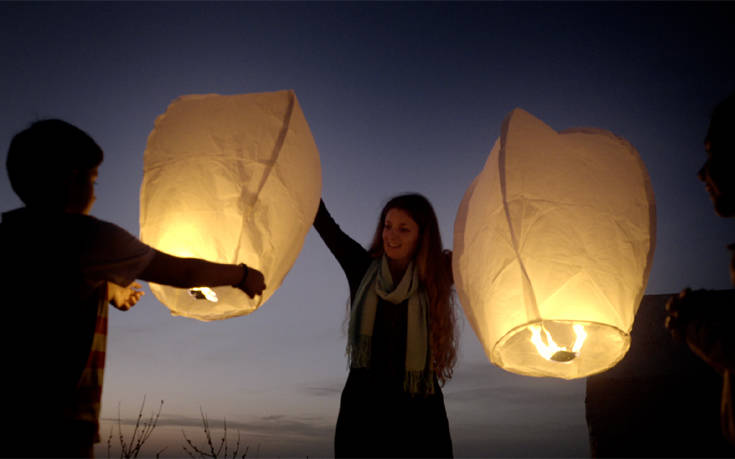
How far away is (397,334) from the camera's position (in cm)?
276

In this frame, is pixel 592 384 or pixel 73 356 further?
pixel 592 384

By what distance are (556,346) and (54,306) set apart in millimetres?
1718

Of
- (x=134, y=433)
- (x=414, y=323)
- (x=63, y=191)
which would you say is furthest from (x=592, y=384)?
(x=134, y=433)

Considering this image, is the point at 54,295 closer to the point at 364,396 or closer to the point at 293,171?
the point at 293,171

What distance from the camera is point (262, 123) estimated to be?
212 cm

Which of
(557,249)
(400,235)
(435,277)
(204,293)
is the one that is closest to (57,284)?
(204,293)

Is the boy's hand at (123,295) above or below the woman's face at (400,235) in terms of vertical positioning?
below

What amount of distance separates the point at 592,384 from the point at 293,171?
200cm

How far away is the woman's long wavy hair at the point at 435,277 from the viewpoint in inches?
111

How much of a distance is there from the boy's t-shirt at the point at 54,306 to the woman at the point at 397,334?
1.35 m

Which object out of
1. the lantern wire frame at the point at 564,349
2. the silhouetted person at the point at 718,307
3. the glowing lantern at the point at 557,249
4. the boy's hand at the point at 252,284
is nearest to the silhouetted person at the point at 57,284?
the boy's hand at the point at 252,284

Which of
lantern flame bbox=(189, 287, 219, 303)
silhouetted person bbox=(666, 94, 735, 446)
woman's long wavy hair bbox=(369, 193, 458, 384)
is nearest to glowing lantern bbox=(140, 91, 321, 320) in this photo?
lantern flame bbox=(189, 287, 219, 303)

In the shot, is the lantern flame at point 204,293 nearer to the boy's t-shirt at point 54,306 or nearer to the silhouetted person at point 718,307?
the boy's t-shirt at point 54,306

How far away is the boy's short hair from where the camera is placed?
64.3 inches
